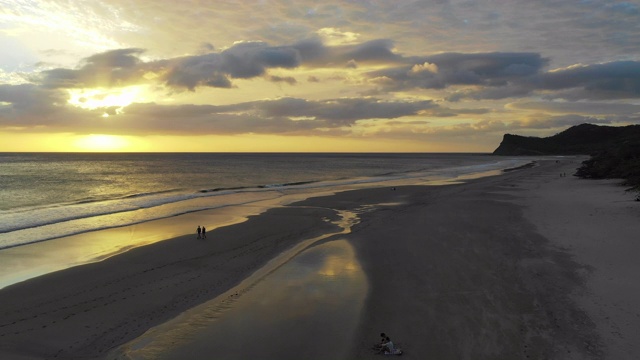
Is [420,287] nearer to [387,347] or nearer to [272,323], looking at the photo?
[387,347]

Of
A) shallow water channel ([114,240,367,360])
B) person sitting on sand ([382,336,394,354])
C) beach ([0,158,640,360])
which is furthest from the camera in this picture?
beach ([0,158,640,360])

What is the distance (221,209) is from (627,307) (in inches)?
1228

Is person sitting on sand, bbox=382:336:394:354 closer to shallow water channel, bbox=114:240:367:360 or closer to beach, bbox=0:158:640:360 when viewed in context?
beach, bbox=0:158:640:360

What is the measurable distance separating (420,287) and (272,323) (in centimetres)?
594

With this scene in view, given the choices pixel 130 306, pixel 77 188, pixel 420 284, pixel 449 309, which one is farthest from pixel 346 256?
pixel 77 188

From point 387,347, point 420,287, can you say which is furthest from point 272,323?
point 420,287

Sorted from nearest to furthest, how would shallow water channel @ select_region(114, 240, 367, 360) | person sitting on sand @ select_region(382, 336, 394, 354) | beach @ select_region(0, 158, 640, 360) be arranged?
person sitting on sand @ select_region(382, 336, 394, 354), shallow water channel @ select_region(114, 240, 367, 360), beach @ select_region(0, 158, 640, 360)

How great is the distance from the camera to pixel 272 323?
477 inches

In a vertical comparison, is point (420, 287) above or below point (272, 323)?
above

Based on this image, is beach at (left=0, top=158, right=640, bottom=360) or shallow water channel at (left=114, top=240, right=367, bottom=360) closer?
shallow water channel at (left=114, top=240, right=367, bottom=360)

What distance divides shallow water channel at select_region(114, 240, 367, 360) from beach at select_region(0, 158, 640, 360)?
1.06ft

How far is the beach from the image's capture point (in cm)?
1066

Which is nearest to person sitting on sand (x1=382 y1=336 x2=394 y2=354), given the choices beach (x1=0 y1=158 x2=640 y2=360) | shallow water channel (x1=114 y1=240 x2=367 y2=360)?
beach (x1=0 y1=158 x2=640 y2=360)

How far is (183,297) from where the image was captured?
14.4 meters
